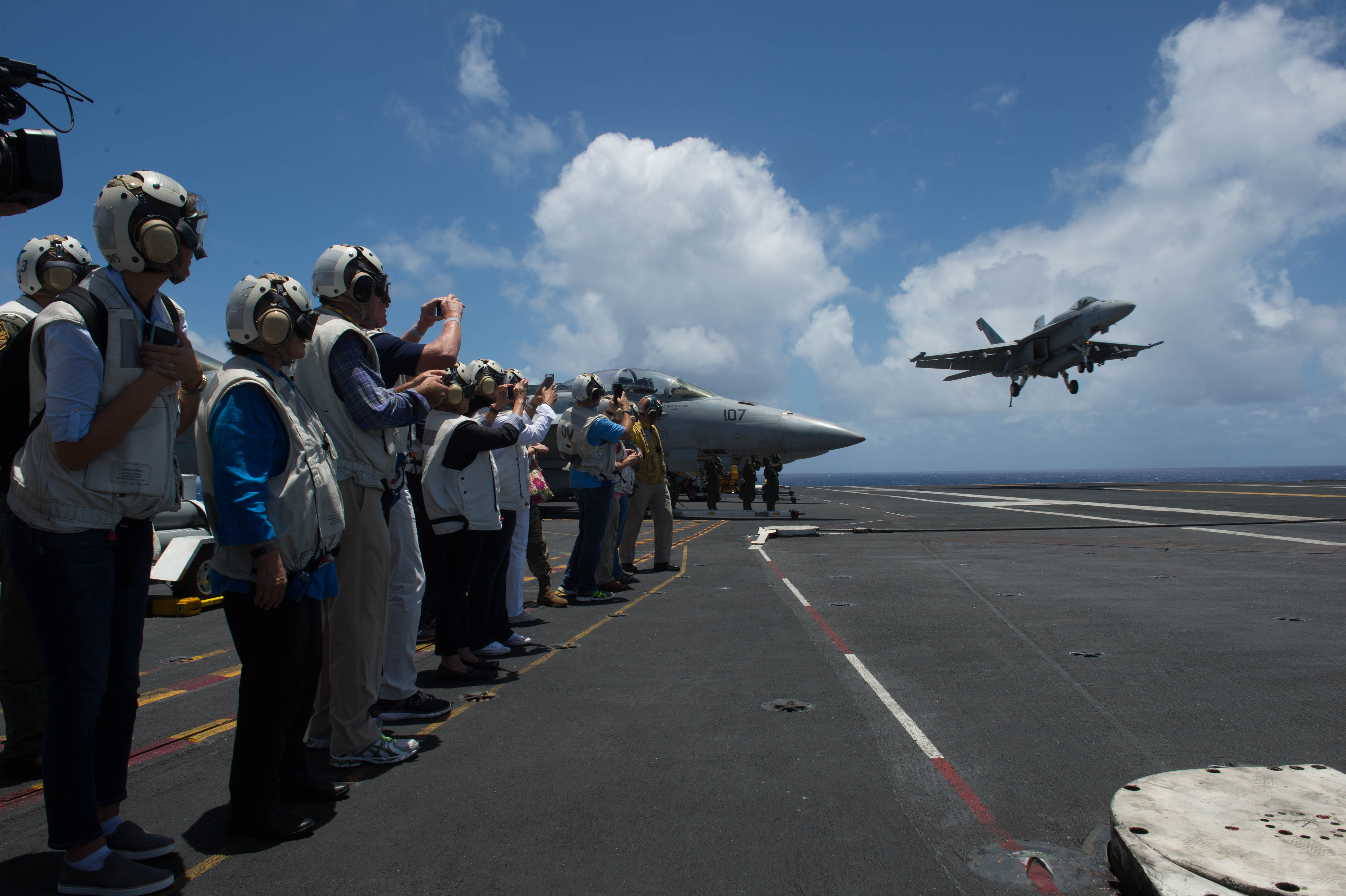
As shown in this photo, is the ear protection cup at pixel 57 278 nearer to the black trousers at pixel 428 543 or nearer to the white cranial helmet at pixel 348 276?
the white cranial helmet at pixel 348 276

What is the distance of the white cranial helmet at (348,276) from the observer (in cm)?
336

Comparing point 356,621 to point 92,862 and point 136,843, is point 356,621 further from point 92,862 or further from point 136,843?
point 92,862

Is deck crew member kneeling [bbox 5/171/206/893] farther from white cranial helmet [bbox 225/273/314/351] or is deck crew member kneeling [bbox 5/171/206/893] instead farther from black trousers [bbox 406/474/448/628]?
black trousers [bbox 406/474/448/628]

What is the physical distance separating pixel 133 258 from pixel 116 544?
88 centimetres

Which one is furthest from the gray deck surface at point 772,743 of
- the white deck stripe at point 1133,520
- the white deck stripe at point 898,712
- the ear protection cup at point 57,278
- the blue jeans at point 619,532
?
the white deck stripe at point 1133,520

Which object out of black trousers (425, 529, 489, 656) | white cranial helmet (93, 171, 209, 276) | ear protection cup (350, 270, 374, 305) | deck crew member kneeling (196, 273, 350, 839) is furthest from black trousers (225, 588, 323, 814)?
black trousers (425, 529, 489, 656)

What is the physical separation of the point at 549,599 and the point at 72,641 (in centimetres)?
539

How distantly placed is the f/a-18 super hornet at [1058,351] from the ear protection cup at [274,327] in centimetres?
4188

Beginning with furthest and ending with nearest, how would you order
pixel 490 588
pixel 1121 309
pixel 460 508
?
1. pixel 1121 309
2. pixel 490 588
3. pixel 460 508

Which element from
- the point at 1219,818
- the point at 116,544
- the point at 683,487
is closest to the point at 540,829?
the point at 116,544

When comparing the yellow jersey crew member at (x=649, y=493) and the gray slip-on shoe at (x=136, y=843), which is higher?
the yellow jersey crew member at (x=649, y=493)

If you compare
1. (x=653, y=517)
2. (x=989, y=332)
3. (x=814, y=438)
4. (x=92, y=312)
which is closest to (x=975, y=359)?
(x=989, y=332)

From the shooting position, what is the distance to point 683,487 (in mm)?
27406

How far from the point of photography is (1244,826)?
2232 millimetres
